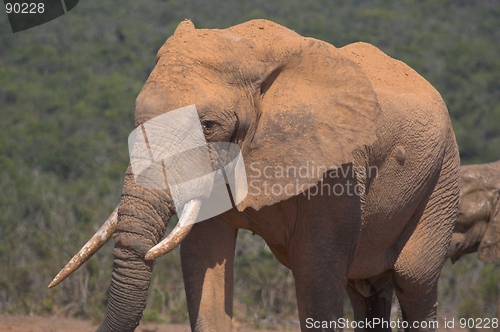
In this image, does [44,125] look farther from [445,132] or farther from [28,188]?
[445,132]

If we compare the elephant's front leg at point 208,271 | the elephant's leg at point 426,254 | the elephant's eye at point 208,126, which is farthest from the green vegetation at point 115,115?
the elephant's eye at point 208,126

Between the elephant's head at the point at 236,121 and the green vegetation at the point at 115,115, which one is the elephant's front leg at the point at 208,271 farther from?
the green vegetation at the point at 115,115

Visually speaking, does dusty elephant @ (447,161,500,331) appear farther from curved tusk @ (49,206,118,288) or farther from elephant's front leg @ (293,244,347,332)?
curved tusk @ (49,206,118,288)

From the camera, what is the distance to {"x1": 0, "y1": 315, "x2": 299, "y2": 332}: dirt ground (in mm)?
6211

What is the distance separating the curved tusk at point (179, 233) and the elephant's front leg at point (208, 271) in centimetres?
57

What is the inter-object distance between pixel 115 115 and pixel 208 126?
18497mm

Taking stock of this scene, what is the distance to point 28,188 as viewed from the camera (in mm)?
12930

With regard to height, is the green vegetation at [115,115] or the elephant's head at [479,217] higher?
the elephant's head at [479,217]

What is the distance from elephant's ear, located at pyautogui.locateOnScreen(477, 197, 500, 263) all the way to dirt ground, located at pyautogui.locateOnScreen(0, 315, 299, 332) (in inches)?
68.1

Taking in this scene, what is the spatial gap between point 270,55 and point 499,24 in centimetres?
3337

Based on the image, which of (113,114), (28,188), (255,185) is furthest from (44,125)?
(255,185)

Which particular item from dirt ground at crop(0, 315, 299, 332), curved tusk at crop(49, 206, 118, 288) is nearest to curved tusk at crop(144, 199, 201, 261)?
curved tusk at crop(49, 206, 118, 288)

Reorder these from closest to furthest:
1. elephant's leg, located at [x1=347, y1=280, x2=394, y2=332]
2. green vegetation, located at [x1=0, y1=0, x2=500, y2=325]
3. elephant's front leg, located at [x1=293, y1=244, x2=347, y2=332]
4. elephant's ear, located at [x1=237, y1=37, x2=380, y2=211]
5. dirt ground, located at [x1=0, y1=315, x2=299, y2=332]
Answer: elephant's ear, located at [x1=237, y1=37, x2=380, y2=211] → elephant's front leg, located at [x1=293, y1=244, x2=347, y2=332] → elephant's leg, located at [x1=347, y1=280, x2=394, y2=332] → dirt ground, located at [x1=0, y1=315, x2=299, y2=332] → green vegetation, located at [x1=0, y1=0, x2=500, y2=325]

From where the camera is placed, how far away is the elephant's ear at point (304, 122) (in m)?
3.62
